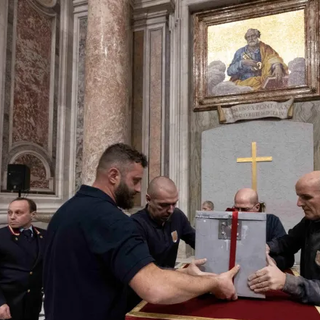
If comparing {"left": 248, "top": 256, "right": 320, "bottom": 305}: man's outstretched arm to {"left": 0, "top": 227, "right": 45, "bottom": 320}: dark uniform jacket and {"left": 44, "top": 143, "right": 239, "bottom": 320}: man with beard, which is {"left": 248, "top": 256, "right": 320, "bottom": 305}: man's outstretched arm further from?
{"left": 0, "top": 227, "right": 45, "bottom": 320}: dark uniform jacket

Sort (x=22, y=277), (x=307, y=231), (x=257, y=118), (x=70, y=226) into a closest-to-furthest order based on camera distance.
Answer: (x=70, y=226) < (x=307, y=231) < (x=22, y=277) < (x=257, y=118)

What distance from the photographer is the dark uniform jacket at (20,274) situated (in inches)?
115

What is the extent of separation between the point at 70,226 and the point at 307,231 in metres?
1.45

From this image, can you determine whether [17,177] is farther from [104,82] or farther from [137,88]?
[137,88]

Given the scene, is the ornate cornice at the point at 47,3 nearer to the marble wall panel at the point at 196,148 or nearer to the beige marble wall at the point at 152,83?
the beige marble wall at the point at 152,83

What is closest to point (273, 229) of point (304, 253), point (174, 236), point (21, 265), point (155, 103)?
point (174, 236)

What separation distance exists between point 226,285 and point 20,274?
213 cm

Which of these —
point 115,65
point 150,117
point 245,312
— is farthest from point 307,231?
point 150,117

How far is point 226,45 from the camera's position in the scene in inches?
296

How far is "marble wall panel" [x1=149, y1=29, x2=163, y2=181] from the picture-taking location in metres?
7.41

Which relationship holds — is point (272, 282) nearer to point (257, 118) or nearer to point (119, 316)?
point (119, 316)

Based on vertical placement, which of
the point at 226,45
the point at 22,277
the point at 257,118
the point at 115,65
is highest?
the point at 226,45

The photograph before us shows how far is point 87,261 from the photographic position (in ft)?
5.10

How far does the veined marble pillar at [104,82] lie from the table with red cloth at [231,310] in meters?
4.66
